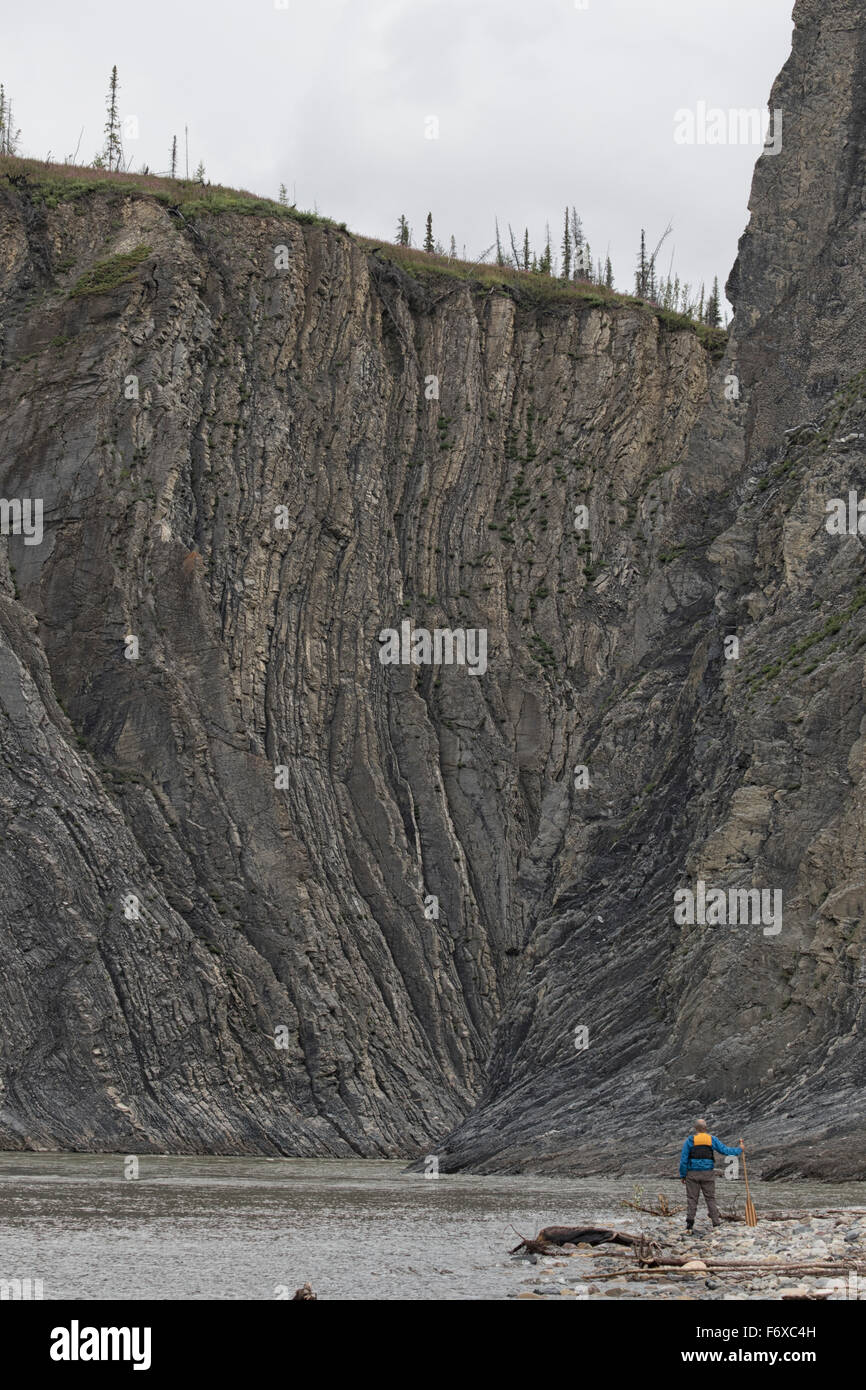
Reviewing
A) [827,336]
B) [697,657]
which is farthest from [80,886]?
[827,336]

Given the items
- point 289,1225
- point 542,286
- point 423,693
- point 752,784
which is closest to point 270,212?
point 542,286

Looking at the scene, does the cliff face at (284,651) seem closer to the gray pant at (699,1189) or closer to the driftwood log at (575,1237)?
the gray pant at (699,1189)

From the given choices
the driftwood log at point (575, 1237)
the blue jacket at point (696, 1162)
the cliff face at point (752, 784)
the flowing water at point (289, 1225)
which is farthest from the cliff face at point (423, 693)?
the driftwood log at point (575, 1237)

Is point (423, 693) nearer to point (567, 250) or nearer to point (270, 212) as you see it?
point (270, 212)

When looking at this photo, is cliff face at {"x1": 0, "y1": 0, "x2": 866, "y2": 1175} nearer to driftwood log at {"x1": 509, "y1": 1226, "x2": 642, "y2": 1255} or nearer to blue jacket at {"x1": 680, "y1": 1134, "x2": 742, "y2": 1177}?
blue jacket at {"x1": 680, "y1": 1134, "x2": 742, "y2": 1177}

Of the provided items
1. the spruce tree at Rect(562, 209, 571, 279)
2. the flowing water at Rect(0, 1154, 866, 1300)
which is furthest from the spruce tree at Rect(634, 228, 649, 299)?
the flowing water at Rect(0, 1154, 866, 1300)
